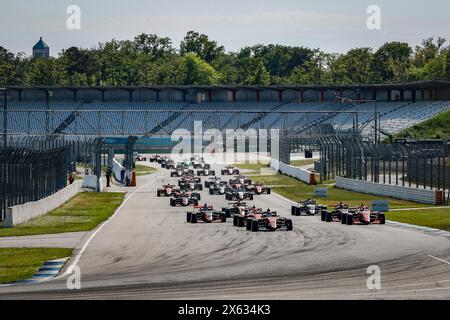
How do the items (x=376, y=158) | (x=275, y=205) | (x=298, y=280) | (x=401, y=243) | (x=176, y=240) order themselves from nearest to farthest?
(x=298, y=280), (x=401, y=243), (x=176, y=240), (x=275, y=205), (x=376, y=158)

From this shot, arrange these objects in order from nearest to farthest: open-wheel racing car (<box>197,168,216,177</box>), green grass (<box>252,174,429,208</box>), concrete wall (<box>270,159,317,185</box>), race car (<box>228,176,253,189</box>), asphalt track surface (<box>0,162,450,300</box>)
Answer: asphalt track surface (<box>0,162,450,300</box>) → green grass (<box>252,174,429,208</box>) → race car (<box>228,176,253,189</box>) → concrete wall (<box>270,159,317,185</box>) → open-wheel racing car (<box>197,168,216,177</box>)

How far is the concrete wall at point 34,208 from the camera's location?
45.9 meters

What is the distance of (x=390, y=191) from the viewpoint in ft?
215

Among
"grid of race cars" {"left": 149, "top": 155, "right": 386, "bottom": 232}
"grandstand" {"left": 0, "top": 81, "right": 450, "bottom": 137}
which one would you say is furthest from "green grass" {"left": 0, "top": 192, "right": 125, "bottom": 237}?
"grandstand" {"left": 0, "top": 81, "right": 450, "bottom": 137}

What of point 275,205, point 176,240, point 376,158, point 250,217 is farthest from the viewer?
point 376,158

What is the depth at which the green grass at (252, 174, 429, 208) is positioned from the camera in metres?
60.8

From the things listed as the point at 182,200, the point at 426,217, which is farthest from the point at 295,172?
the point at 426,217

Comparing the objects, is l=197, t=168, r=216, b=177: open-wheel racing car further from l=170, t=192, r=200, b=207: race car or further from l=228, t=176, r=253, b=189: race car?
l=170, t=192, r=200, b=207: race car

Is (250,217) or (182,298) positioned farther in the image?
(250,217)

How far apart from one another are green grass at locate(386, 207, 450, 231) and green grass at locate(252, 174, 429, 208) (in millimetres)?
4678
